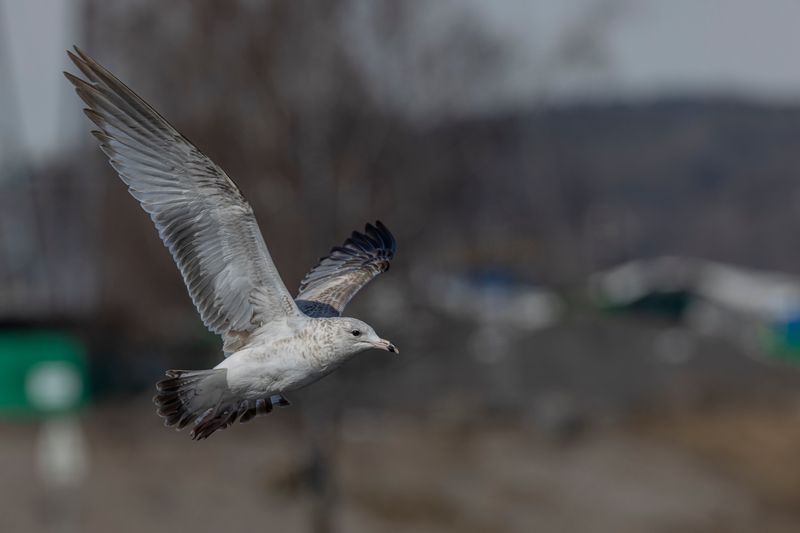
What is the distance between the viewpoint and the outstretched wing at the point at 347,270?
6066 mm

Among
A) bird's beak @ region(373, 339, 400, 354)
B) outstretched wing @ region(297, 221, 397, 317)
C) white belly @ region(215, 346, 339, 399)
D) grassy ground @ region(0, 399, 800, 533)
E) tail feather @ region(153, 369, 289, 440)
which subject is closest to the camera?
bird's beak @ region(373, 339, 400, 354)

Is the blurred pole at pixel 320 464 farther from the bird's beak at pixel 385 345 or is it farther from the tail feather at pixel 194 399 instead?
the bird's beak at pixel 385 345

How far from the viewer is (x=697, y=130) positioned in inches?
4724

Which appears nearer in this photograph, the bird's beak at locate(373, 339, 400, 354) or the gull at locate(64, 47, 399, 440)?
the bird's beak at locate(373, 339, 400, 354)

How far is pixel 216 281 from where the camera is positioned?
5.47m

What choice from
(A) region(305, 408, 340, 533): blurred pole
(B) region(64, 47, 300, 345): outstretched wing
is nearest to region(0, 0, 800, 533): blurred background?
(A) region(305, 408, 340, 533): blurred pole

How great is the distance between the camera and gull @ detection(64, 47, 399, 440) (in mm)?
5051

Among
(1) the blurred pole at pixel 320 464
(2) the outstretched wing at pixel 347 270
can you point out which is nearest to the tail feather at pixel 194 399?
Result: (2) the outstretched wing at pixel 347 270

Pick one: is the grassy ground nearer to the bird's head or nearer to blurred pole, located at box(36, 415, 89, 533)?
blurred pole, located at box(36, 415, 89, 533)

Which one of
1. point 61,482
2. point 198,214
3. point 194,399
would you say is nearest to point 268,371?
point 194,399

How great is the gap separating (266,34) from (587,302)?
30.4 m

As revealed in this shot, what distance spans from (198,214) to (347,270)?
124 centimetres

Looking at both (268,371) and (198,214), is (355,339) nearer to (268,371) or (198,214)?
(268,371)

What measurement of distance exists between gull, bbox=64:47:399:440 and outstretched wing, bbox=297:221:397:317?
0.40 meters
